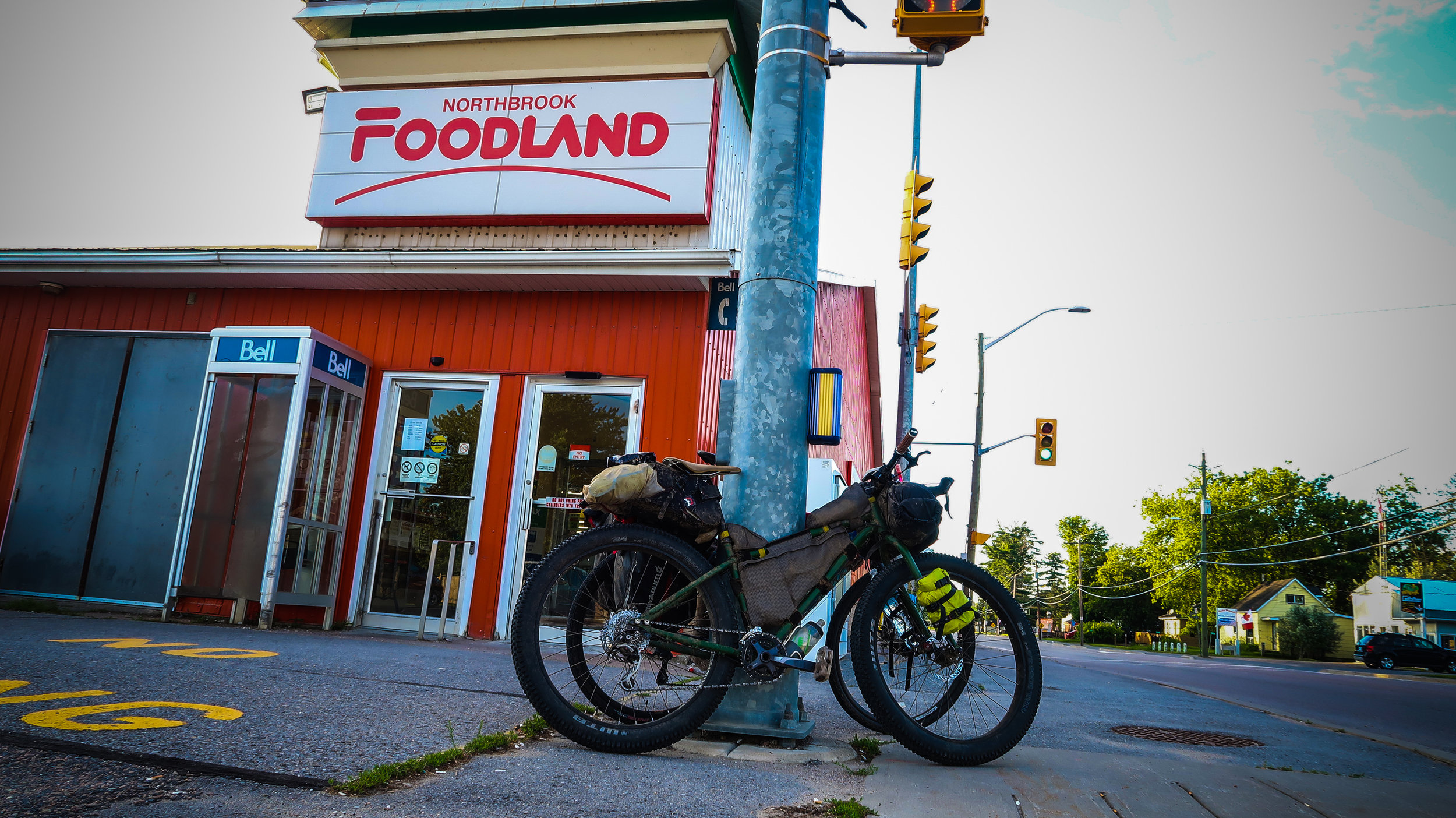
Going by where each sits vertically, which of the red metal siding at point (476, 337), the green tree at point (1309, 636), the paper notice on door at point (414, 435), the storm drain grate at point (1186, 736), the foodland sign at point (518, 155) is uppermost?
the foodland sign at point (518, 155)

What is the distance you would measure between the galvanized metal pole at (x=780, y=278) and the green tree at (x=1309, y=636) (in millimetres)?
49905

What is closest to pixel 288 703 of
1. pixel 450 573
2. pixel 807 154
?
pixel 807 154

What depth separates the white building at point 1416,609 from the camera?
42.8 metres

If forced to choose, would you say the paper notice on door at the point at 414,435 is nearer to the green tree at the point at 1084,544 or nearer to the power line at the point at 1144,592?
the power line at the point at 1144,592

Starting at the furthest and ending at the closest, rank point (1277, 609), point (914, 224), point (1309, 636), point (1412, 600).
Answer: point (1277, 609) → point (1412, 600) → point (1309, 636) → point (914, 224)

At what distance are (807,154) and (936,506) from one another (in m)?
1.77

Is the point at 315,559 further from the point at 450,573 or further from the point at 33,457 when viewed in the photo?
the point at 33,457

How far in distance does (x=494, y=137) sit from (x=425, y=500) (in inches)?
153

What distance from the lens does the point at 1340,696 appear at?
10484mm

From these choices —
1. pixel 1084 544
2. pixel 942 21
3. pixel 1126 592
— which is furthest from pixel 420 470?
pixel 1084 544

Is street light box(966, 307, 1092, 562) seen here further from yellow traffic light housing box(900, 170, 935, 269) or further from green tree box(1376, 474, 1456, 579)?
green tree box(1376, 474, 1456, 579)

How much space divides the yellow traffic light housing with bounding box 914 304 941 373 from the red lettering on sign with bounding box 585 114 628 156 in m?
5.38

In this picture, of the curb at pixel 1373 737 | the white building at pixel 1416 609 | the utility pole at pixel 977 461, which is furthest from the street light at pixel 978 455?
the white building at pixel 1416 609

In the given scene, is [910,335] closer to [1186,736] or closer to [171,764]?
[1186,736]
